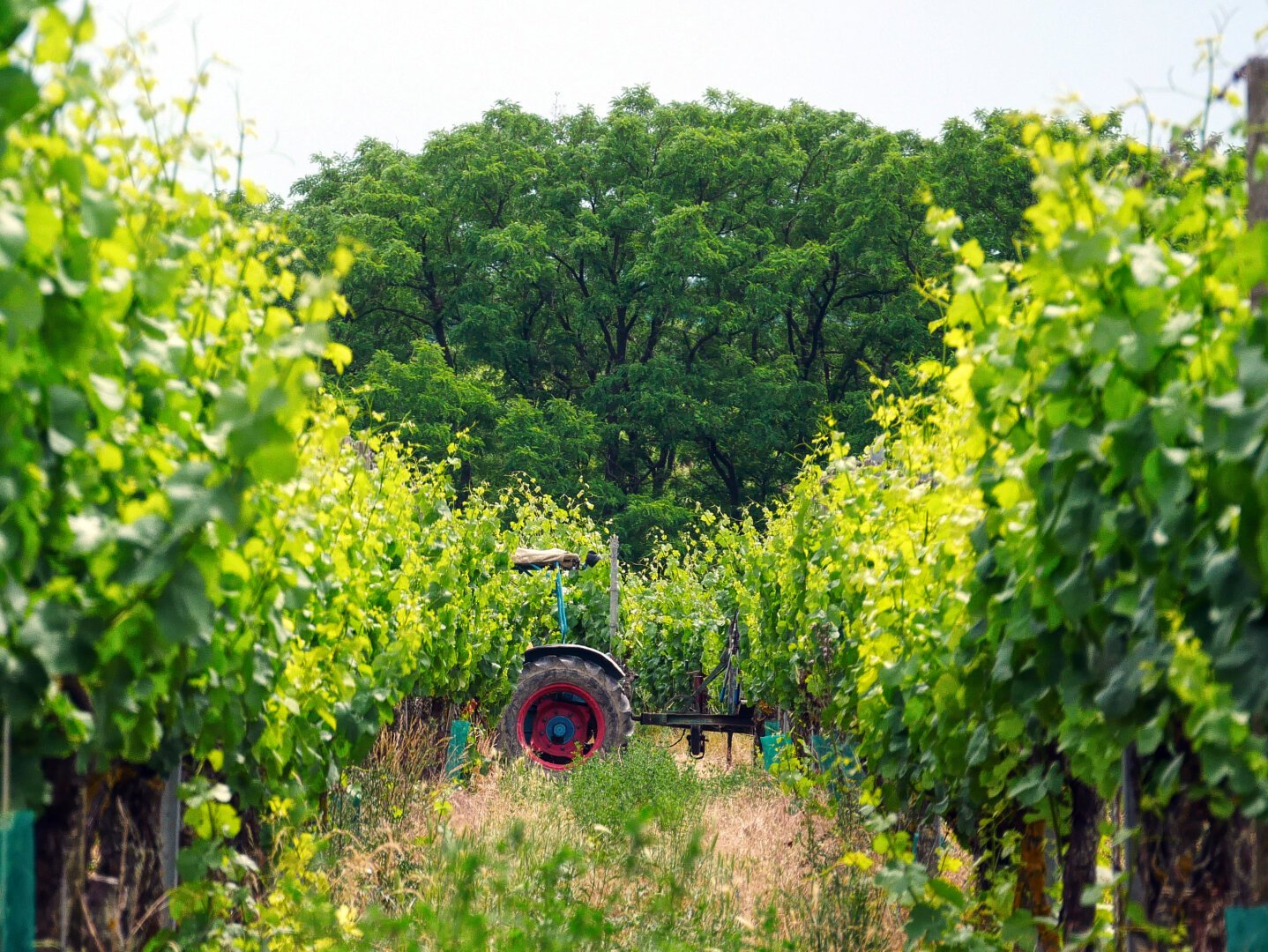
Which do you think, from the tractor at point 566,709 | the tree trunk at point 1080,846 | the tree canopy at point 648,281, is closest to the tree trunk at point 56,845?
the tree trunk at point 1080,846

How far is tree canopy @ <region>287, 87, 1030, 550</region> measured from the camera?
27734 millimetres

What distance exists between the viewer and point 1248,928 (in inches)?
97.2

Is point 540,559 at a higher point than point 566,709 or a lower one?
higher

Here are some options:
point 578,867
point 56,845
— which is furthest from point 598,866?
point 56,845

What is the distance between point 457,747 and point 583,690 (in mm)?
1739

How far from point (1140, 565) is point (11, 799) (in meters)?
2.21

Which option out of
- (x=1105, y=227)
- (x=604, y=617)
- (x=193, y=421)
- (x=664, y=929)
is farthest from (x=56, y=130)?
(x=604, y=617)

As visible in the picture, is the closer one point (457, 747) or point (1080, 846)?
point (1080, 846)

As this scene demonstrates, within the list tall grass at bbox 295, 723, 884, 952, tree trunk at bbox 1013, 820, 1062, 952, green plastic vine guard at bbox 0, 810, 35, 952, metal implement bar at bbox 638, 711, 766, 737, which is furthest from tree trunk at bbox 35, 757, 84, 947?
metal implement bar at bbox 638, 711, 766, 737

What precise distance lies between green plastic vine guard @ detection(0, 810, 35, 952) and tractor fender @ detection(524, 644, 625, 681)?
8732 millimetres

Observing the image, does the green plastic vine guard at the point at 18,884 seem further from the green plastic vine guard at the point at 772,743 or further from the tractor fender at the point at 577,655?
the tractor fender at the point at 577,655

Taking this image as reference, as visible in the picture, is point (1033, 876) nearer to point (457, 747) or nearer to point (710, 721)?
point (457, 747)

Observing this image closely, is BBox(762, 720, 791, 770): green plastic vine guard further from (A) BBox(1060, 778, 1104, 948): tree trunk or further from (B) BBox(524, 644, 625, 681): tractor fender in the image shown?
(A) BBox(1060, 778, 1104, 948): tree trunk

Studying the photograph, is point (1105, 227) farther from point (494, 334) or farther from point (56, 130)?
point (494, 334)
